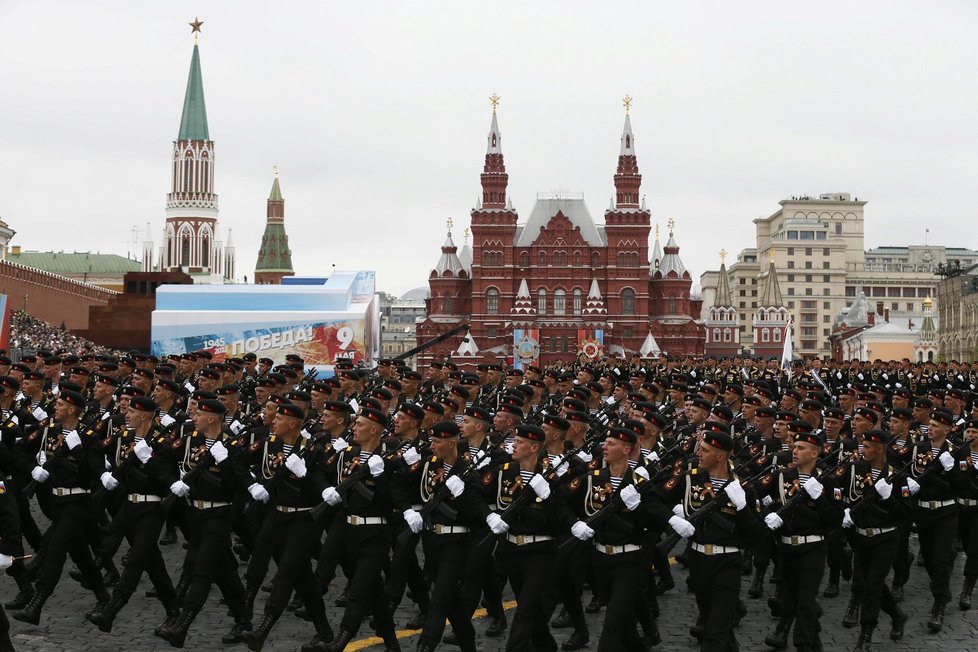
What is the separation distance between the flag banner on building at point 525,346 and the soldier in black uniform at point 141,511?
2910 inches

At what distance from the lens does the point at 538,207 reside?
96.9 meters

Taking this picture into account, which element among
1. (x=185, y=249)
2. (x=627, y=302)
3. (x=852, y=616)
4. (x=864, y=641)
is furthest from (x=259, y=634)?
(x=185, y=249)

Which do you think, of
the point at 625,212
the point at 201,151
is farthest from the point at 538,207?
the point at 201,151

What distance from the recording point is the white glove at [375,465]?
9.70m

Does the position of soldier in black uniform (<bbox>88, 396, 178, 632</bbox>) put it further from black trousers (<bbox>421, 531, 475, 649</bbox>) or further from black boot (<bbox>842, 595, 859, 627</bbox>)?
black boot (<bbox>842, 595, 859, 627</bbox>)

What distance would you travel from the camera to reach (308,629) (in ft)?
35.1

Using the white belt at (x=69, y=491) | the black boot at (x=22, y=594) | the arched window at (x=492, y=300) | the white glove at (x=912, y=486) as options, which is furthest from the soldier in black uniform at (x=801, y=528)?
the arched window at (x=492, y=300)

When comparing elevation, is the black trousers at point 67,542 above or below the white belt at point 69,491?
below

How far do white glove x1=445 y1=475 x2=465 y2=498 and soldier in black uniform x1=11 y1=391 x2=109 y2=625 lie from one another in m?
3.42

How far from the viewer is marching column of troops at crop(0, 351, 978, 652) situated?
9.13 meters

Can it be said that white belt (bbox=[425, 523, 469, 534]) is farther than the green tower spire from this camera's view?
No

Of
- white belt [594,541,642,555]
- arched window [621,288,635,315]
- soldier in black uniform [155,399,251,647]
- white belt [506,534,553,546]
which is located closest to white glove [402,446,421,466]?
white belt [506,534,553,546]

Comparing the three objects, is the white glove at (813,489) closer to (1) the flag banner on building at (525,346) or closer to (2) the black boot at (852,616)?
(2) the black boot at (852,616)

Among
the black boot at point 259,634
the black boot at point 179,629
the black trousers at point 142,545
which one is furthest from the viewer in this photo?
the black trousers at point 142,545
